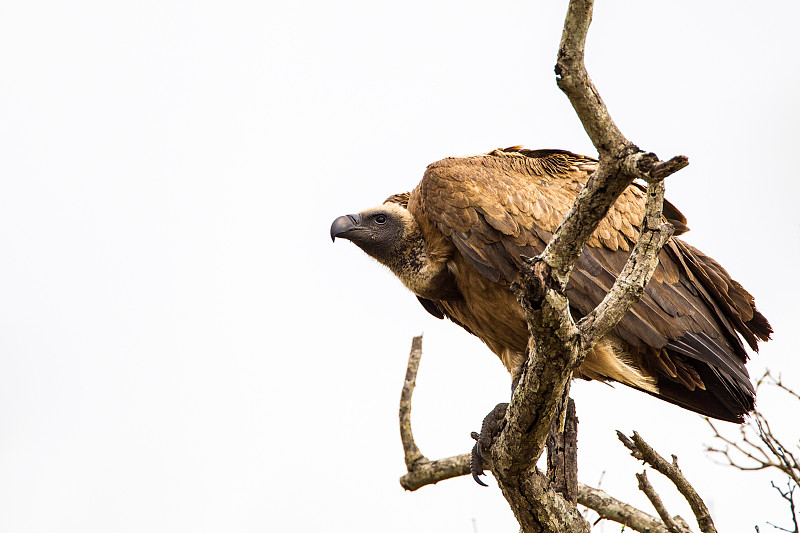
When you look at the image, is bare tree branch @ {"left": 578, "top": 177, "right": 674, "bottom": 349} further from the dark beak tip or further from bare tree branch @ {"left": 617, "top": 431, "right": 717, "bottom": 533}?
the dark beak tip

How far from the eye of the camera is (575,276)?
5184mm

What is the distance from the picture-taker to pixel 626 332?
17.0 feet

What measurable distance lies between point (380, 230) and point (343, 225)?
0.39 metres

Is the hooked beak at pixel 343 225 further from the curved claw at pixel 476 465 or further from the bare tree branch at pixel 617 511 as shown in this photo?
the bare tree branch at pixel 617 511

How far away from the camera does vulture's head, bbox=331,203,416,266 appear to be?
6.01 meters

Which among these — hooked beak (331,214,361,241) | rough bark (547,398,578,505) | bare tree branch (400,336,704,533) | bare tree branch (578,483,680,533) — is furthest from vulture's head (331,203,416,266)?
bare tree branch (578,483,680,533)

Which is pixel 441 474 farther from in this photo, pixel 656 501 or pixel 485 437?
pixel 656 501

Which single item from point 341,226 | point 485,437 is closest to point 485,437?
point 485,437

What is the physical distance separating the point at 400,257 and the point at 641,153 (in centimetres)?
308

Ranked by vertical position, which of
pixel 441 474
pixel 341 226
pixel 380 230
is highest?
pixel 341 226

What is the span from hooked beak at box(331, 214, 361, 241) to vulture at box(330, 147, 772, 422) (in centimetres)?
37

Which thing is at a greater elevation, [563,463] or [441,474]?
[441,474]

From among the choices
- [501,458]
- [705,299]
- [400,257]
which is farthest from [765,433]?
[400,257]

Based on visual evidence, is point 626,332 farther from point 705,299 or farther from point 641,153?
point 641,153
